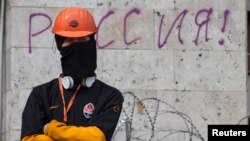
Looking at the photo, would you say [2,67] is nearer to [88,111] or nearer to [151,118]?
[151,118]

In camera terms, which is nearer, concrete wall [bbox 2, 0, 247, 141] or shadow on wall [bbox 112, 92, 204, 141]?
concrete wall [bbox 2, 0, 247, 141]

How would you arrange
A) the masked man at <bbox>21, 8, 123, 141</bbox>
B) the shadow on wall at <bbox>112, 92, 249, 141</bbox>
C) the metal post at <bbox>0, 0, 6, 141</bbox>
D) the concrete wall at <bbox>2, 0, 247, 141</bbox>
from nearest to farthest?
the masked man at <bbox>21, 8, 123, 141</bbox> → the concrete wall at <bbox>2, 0, 247, 141</bbox> → the shadow on wall at <bbox>112, 92, 249, 141</bbox> → the metal post at <bbox>0, 0, 6, 141</bbox>

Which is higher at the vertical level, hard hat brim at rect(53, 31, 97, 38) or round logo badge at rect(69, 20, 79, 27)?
round logo badge at rect(69, 20, 79, 27)

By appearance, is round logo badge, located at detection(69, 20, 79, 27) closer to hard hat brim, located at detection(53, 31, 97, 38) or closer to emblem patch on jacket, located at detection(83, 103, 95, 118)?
hard hat brim, located at detection(53, 31, 97, 38)

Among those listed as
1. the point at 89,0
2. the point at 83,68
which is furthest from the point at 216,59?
the point at 83,68

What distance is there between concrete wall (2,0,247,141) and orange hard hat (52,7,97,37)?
12.1ft

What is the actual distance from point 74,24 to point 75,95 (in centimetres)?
43

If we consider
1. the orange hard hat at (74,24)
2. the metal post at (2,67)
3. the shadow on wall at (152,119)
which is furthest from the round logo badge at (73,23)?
the metal post at (2,67)

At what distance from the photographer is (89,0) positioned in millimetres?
7996

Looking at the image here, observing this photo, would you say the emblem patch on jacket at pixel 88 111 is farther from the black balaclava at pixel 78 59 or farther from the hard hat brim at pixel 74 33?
the hard hat brim at pixel 74 33

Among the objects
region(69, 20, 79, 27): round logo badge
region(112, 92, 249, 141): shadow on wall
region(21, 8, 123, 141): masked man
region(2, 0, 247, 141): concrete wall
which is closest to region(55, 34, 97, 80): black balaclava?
region(21, 8, 123, 141): masked man

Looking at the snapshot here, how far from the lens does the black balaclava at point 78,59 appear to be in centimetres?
418

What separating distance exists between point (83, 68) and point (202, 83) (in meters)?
4.18

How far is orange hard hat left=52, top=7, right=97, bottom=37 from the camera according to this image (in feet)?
13.7
